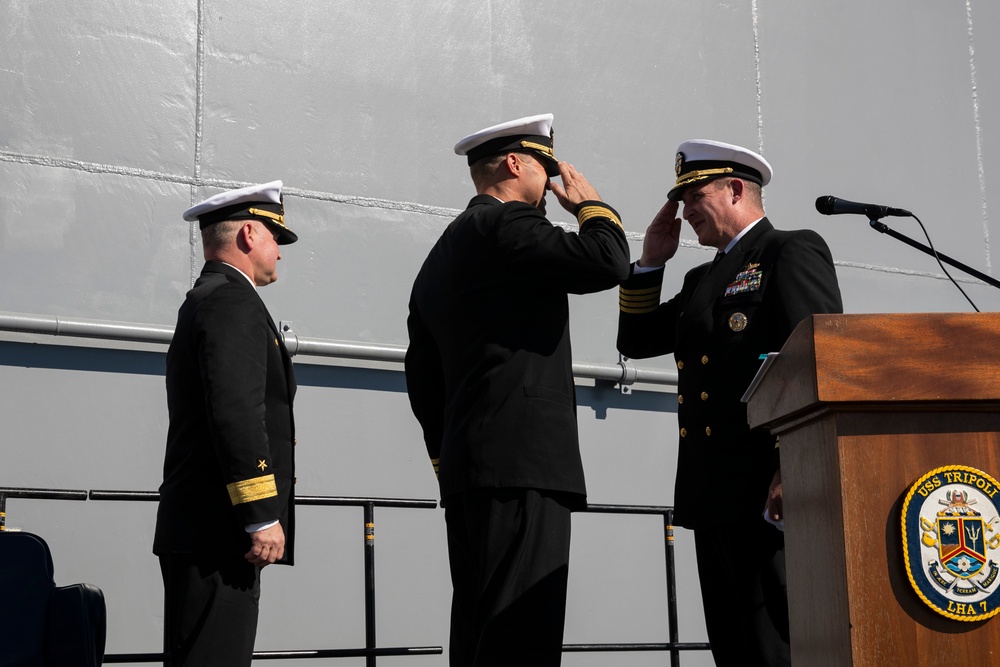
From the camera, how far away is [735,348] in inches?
90.3

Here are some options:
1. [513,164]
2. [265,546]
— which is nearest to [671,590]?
[265,546]

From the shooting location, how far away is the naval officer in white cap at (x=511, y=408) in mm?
2148

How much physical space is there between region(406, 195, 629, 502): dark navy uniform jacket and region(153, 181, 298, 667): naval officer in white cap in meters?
0.47

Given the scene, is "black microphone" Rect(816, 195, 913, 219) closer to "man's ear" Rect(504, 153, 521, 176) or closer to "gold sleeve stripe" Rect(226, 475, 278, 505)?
"man's ear" Rect(504, 153, 521, 176)

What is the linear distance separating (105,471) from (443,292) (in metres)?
1.56

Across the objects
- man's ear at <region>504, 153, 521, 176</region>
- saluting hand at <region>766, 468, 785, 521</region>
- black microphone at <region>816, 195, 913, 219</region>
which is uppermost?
man's ear at <region>504, 153, 521, 176</region>

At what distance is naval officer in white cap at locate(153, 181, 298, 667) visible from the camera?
2.46 m

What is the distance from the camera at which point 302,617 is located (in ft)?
11.7

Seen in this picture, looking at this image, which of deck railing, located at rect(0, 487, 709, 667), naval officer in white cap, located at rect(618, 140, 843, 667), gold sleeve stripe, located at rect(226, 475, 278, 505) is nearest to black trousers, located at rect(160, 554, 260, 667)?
gold sleeve stripe, located at rect(226, 475, 278, 505)

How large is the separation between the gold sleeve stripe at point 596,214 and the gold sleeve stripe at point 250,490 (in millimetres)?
910

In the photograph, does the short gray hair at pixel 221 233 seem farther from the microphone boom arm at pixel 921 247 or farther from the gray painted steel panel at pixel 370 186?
the microphone boom arm at pixel 921 247

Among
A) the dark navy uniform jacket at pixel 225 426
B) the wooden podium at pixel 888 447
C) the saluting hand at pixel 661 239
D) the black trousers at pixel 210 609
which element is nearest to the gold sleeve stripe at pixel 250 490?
the dark navy uniform jacket at pixel 225 426

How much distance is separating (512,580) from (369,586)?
4.31 ft

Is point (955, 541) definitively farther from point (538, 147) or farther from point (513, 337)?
point (538, 147)
